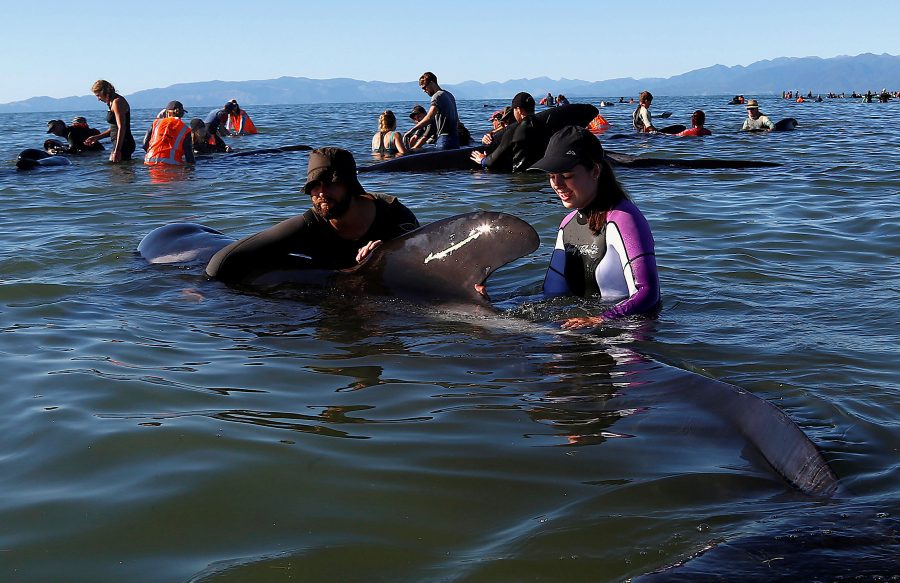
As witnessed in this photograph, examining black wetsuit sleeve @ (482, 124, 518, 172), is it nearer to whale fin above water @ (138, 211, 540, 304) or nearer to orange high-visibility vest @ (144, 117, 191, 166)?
orange high-visibility vest @ (144, 117, 191, 166)

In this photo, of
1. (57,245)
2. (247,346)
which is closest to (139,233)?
(57,245)

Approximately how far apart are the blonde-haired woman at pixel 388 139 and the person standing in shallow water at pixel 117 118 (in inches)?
197

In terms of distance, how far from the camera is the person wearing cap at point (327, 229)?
6504 millimetres

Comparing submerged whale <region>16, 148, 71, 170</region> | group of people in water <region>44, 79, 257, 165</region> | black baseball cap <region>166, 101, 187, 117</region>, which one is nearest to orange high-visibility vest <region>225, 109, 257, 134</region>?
group of people in water <region>44, 79, 257, 165</region>

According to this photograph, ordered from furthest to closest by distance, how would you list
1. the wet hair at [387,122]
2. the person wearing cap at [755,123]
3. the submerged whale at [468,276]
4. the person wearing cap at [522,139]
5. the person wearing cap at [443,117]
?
the person wearing cap at [755,123] < the wet hair at [387,122] < the person wearing cap at [443,117] < the person wearing cap at [522,139] < the submerged whale at [468,276]

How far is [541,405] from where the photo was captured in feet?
15.5

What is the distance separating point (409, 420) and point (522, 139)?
11.8 meters

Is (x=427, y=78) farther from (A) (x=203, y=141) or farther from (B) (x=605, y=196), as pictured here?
(B) (x=605, y=196)

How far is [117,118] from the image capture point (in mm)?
18484

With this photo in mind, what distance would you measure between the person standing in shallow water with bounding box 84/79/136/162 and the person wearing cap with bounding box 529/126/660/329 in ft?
45.3

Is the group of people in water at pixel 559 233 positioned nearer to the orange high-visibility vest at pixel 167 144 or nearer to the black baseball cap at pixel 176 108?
the orange high-visibility vest at pixel 167 144

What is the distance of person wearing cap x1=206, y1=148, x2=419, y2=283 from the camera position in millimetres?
6504

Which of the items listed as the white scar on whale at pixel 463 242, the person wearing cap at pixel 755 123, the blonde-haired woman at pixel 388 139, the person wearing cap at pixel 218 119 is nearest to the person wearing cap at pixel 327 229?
the white scar on whale at pixel 463 242

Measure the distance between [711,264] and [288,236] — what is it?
3.90 m
